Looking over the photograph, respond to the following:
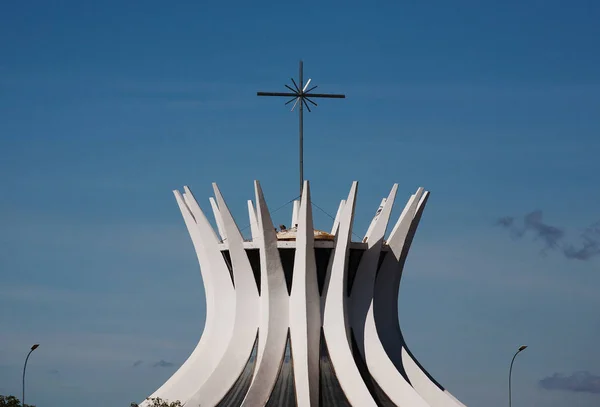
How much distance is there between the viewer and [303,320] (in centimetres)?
6725

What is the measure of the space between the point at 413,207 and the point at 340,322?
7.50m

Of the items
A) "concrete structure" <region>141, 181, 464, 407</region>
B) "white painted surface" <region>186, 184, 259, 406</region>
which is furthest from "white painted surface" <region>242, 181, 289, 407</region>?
"white painted surface" <region>186, 184, 259, 406</region>

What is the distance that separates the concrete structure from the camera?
2628 inches

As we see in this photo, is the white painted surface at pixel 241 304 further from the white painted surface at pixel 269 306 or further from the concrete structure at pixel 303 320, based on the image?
the white painted surface at pixel 269 306

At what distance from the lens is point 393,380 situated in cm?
6738

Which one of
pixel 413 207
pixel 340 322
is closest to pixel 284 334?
pixel 340 322

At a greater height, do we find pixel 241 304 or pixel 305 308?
pixel 241 304

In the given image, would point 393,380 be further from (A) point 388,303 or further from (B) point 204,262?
(B) point 204,262

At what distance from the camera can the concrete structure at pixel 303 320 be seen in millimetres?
66750

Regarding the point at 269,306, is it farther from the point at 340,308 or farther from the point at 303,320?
the point at 340,308

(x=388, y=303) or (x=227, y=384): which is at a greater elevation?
(x=388, y=303)

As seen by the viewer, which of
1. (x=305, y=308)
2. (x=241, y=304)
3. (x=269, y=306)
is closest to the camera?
(x=305, y=308)

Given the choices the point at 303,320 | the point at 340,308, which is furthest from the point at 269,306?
the point at 340,308

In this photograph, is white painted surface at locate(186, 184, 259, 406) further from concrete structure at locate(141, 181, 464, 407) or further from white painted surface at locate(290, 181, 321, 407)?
white painted surface at locate(290, 181, 321, 407)
